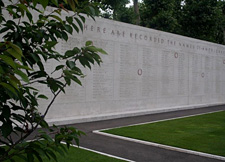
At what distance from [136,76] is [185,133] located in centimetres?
452

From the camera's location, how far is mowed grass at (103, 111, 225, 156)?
6.38m

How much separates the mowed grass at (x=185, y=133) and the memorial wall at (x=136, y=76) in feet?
6.96

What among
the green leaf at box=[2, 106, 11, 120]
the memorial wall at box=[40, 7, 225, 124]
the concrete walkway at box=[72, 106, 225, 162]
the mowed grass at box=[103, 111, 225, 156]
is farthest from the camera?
the memorial wall at box=[40, 7, 225, 124]

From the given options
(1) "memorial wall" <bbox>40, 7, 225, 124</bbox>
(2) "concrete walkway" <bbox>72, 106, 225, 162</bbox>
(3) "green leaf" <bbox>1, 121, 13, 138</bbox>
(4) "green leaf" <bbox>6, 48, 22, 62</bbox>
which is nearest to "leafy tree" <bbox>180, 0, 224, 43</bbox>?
(1) "memorial wall" <bbox>40, 7, 225, 124</bbox>

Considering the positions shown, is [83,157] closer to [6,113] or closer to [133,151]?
[133,151]

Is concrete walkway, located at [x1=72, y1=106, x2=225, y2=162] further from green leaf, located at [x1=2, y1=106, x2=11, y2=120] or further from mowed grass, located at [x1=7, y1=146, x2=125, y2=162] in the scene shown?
green leaf, located at [x1=2, y1=106, x2=11, y2=120]

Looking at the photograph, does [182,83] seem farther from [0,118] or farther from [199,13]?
[0,118]

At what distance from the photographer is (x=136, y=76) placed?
1194 cm

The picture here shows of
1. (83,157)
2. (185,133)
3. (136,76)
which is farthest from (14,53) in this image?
(136,76)

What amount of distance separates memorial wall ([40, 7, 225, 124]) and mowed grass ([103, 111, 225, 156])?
6.96 feet

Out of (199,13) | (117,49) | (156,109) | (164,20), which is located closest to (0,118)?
(117,49)

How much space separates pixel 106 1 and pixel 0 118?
1913 cm

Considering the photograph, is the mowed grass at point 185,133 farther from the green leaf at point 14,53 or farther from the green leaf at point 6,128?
the green leaf at point 14,53

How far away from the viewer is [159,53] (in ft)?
42.7
